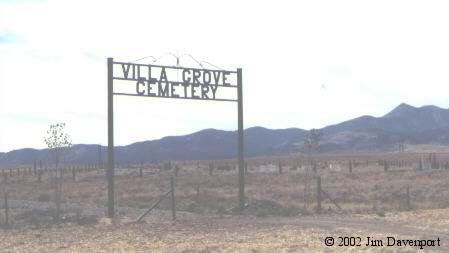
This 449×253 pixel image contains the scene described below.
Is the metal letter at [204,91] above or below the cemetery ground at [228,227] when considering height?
above

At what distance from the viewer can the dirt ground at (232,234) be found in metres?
15.9

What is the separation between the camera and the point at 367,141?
18900cm

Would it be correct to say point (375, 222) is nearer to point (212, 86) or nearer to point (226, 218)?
point (226, 218)

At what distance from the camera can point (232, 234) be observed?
18.1 meters

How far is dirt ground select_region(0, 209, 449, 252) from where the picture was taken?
52.1 feet

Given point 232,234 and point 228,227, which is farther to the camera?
point 228,227

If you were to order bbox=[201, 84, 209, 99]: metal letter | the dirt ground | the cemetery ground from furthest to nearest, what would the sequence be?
bbox=[201, 84, 209, 99]: metal letter, the cemetery ground, the dirt ground

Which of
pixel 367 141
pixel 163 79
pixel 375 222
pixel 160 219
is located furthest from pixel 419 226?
pixel 367 141

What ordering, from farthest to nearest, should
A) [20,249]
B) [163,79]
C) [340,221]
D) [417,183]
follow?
[417,183]
[163,79]
[340,221]
[20,249]

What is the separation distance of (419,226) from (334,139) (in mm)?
180648

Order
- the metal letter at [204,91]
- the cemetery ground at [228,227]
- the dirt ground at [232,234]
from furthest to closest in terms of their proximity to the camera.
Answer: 1. the metal letter at [204,91]
2. the cemetery ground at [228,227]
3. the dirt ground at [232,234]

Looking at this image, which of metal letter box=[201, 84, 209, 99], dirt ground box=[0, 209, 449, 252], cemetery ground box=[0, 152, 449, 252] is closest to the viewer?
dirt ground box=[0, 209, 449, 252]

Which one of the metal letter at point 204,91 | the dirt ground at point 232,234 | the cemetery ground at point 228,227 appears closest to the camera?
the dirt ground at point 232,234

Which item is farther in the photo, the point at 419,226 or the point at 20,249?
the point at 419,226
